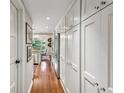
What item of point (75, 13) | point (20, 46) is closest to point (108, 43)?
point (75, 13)

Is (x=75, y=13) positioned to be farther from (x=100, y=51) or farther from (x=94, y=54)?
(x=100, y=51)

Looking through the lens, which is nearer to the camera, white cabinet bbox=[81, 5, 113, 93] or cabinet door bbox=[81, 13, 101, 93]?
white cabinet bbox=[81, 5, 113, 93]

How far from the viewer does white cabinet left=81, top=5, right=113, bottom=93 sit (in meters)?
1.34

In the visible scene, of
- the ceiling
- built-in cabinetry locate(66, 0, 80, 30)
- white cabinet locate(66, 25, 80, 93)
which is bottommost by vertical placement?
white cabinet locate(66, 25, 80, 93)

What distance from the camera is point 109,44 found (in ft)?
4.41

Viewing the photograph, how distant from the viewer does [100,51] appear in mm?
1557

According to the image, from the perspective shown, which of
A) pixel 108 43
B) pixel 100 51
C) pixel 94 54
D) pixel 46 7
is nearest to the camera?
pixel 108 43

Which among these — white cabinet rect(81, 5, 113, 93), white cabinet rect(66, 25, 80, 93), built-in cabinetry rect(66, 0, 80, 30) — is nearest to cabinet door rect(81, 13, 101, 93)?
white cabinet rect(81, 5, 113, 93)

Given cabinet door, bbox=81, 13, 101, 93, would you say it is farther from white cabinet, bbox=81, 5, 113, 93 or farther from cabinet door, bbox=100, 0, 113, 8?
cabinet door, bbox=100, 0, 113, 8

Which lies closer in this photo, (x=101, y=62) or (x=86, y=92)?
(x=101, y=62)
